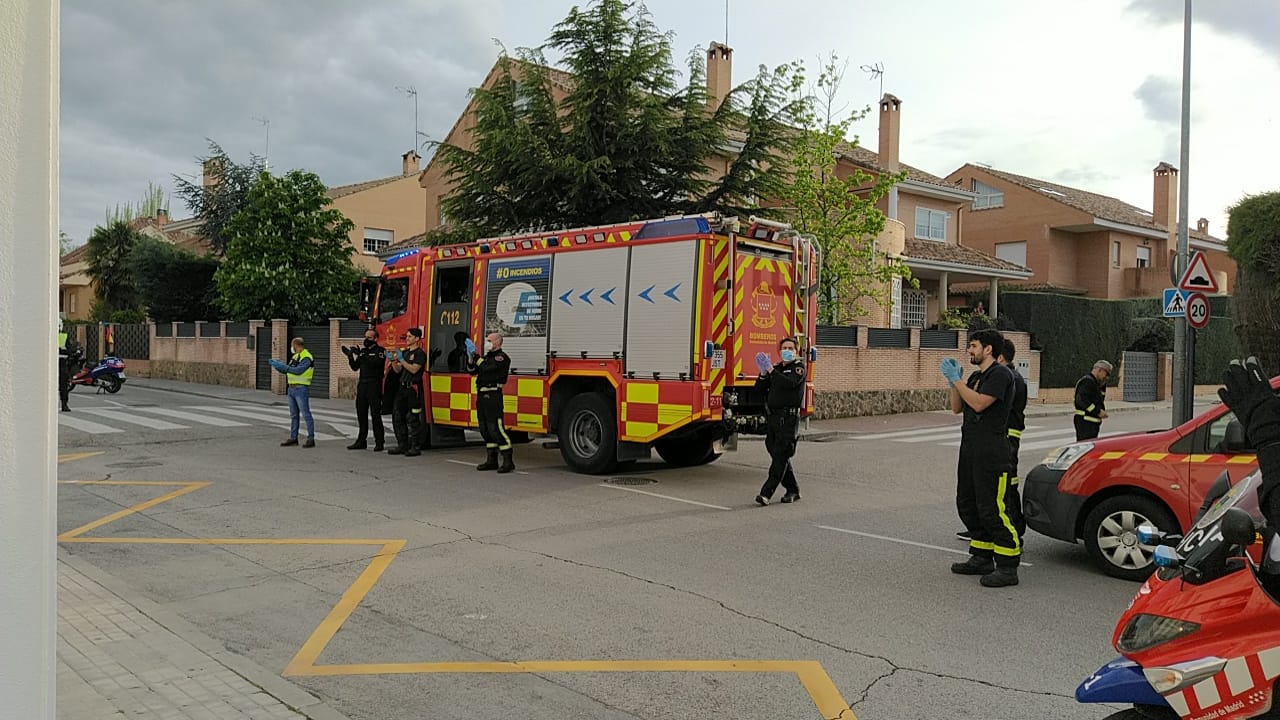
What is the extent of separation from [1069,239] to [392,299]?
123 feet

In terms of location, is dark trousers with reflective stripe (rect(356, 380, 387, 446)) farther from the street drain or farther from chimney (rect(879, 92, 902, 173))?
chimney (rect(879, 92, 902, 173))

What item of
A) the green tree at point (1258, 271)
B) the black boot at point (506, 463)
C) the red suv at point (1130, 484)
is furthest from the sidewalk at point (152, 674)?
the green tree at point (1258, 271)

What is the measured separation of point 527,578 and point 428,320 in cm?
807

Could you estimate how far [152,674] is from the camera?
4699 mm

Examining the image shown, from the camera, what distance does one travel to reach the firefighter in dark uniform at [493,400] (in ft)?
39.6

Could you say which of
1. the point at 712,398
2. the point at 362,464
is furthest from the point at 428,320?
the point at 712,398

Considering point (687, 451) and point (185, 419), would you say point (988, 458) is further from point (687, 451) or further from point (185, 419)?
point (185, 419)

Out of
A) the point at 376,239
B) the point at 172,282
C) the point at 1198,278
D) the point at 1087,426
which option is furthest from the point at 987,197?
the point at 1087,426

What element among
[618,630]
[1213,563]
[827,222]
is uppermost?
[827,222]

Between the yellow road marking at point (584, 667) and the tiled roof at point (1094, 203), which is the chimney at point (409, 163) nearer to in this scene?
the tiled roof at point (1094, 203)

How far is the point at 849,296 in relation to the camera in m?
25.1

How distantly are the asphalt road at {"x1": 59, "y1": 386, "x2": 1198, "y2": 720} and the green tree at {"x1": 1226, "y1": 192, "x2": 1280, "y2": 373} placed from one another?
543cm

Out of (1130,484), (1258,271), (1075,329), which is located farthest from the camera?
(1075,329)

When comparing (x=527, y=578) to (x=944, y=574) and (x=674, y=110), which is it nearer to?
(x=944, y=574)
